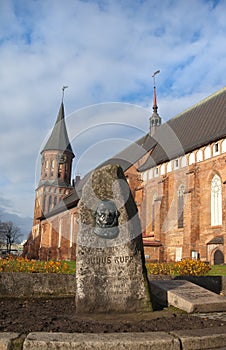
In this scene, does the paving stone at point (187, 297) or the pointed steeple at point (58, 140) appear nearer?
the paving stone at point (187, 297)

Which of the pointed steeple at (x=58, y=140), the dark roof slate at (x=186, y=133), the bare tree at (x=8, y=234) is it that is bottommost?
the bare tree at (x=8, y=234)

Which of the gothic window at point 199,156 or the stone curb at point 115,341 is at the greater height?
the gothic window at point 199,156

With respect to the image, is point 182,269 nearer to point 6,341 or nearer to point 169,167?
point 6,341

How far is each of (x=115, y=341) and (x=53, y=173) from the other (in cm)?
5925

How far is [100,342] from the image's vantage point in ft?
11.3

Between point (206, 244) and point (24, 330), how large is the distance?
77.7 ft

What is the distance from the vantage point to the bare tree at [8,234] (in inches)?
3499

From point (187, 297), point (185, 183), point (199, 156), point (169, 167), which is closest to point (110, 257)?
point (187, 297)

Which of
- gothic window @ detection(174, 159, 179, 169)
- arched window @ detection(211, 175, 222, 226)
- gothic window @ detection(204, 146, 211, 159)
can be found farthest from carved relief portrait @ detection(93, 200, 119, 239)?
gothic window @ detection(174, 159, 179, 169)

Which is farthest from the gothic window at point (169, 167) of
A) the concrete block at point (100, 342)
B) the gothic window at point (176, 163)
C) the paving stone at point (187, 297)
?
the concrete block at point (100, 342)

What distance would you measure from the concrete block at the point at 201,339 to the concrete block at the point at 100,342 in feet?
0.33

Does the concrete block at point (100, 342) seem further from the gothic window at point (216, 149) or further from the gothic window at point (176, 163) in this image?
the gothic window at point (176, 163)

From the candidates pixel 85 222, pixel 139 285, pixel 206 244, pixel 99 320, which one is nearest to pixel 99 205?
pixel 85 222

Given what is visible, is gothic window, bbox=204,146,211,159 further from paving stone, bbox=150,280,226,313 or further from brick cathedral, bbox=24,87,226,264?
paving stone, bbox=150,280,226,313
